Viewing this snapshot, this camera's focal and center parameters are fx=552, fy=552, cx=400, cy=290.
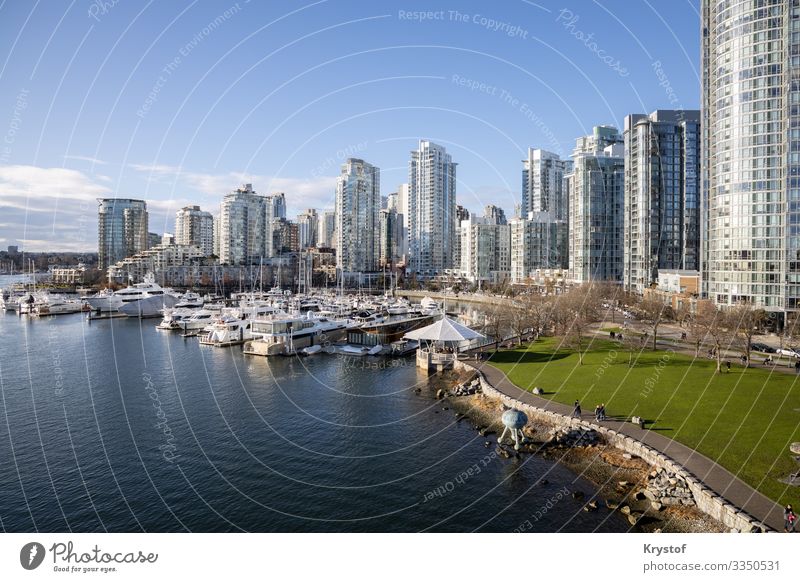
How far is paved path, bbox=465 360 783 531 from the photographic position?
285 inches

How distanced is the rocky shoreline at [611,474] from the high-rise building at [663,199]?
26.2 m

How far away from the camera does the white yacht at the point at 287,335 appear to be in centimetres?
2370

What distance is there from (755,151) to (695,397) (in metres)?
14.9


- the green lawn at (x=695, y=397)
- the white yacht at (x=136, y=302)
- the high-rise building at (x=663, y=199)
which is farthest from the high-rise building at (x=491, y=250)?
the green lawn at (x=695, y=397)

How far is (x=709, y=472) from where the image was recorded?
859cm

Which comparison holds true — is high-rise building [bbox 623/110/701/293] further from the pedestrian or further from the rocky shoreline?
the pedestrian

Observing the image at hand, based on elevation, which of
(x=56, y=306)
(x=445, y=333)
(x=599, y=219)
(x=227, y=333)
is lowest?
(x=227, y=333)

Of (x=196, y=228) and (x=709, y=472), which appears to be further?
(x=196, y=228)

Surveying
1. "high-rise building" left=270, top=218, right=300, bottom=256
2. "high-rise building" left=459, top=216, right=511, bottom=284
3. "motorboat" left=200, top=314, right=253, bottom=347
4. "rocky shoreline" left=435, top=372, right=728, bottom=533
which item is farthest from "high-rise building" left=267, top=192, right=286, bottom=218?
"rocky shoreline" left=435, top=372, right=728, bottom=533

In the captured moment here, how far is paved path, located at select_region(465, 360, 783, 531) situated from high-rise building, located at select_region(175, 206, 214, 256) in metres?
77.4

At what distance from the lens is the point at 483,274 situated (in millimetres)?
61531

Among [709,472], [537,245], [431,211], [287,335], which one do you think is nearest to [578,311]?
[287,335]
